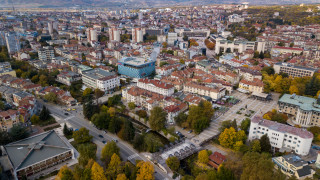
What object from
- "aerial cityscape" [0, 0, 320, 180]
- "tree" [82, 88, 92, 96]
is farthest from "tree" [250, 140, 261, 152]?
"tree" [82, 88, 92, 96]

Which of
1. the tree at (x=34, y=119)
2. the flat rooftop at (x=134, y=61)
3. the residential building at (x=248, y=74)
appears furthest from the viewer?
the flat rooftop at (x=134, y=61)

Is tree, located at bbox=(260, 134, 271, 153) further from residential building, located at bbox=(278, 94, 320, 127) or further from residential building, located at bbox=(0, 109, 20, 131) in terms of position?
residential building, located at bbox=(0, 109, 20, 131)

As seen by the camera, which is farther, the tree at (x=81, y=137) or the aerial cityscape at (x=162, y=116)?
the tree at (x=81, y=137)

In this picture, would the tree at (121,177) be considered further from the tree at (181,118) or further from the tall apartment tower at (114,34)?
the tall apartment tower at (114,34)

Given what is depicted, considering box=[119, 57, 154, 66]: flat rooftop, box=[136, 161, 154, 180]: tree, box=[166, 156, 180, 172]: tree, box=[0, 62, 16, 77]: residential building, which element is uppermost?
box=[119, 57, 154, 66]: flat rooftop

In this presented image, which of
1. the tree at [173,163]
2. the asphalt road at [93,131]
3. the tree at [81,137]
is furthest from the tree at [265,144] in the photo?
the tree at [81,137]

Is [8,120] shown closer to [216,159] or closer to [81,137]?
[81,137]

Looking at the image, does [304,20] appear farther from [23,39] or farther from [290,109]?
[23,39]
